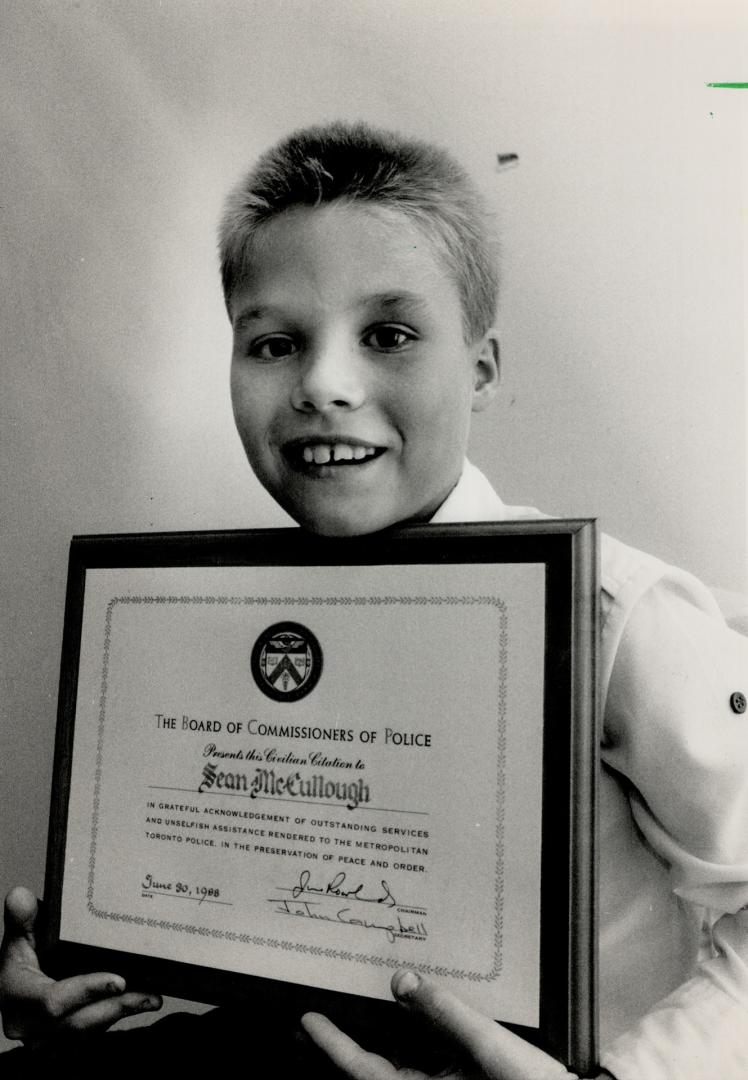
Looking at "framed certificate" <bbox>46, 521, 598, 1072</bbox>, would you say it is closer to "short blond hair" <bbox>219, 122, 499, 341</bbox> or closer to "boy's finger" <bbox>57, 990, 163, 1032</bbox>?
"boy's finger" <bbox>57, 990, 163, 1032</bbox>

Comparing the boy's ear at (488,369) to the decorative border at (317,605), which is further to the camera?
the boy's ear at (488,369)

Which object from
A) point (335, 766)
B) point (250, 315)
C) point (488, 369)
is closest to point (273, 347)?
point (250, 315)

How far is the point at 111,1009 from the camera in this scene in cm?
56

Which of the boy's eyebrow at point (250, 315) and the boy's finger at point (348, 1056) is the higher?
the boy's eyebrow at point (250, 315)

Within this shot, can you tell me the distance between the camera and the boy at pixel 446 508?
48cm

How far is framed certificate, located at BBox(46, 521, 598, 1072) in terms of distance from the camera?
0.45m

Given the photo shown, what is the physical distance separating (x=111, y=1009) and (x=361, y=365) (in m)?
0.43

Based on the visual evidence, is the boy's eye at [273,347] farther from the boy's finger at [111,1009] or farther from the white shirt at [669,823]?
the boy's finger at [111,1009]

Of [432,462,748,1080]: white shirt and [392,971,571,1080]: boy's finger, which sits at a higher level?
[432,462,748,1080]: white shirt

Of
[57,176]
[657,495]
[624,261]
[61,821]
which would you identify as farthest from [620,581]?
[57,176]
